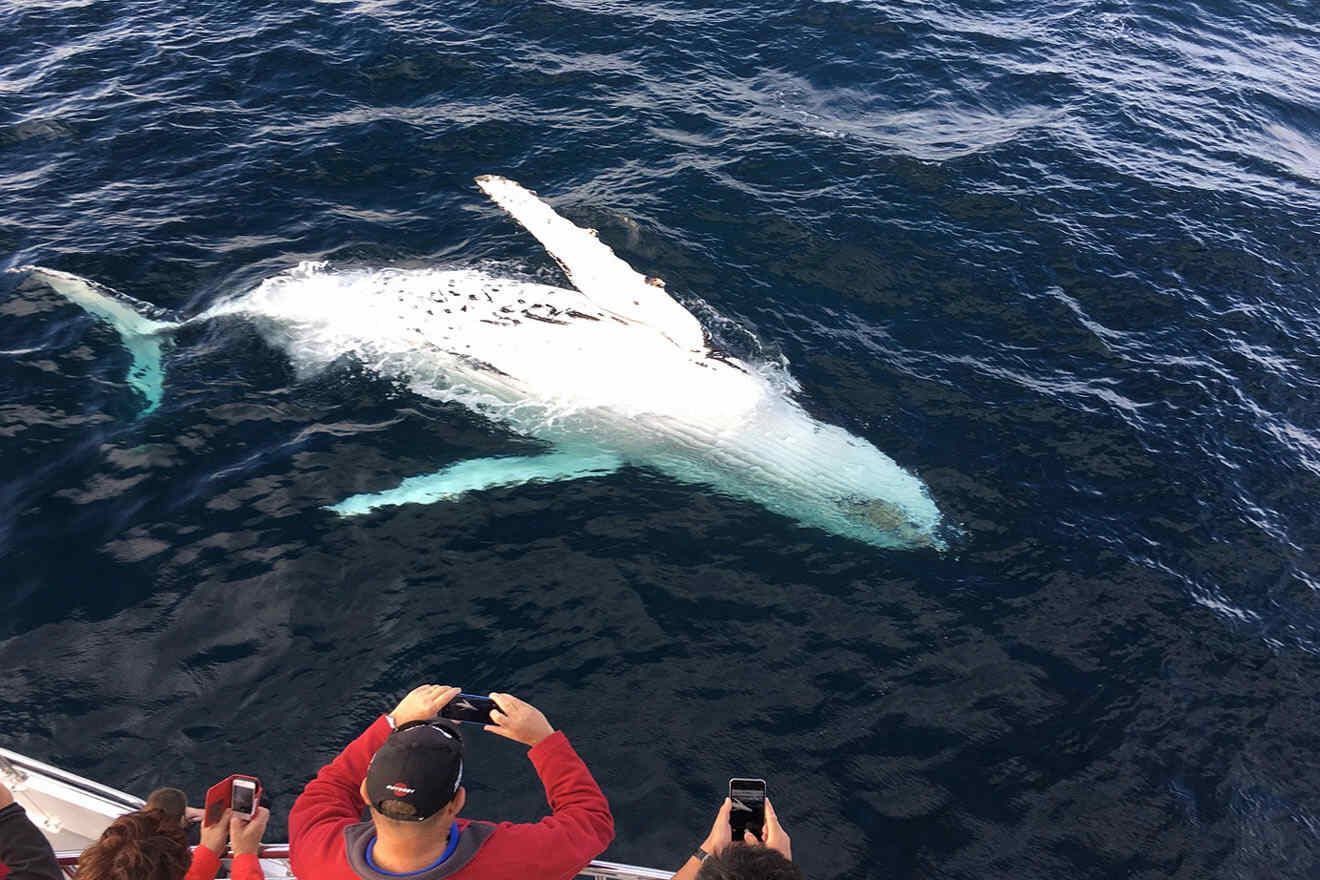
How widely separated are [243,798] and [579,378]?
8.19m

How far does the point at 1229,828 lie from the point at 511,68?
20.1m

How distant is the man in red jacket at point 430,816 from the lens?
4.36 metres

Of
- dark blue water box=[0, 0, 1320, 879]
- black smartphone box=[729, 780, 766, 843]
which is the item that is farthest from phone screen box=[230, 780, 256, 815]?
dark blue water box=[0, 0, 1320, 879]

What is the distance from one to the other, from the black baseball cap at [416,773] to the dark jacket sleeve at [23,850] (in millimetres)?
2339

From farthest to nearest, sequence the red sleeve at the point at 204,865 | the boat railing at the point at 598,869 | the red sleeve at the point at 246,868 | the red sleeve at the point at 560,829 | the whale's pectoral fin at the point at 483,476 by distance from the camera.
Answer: the whale's pectoral fin at the point at 483,476, the boat railing at the point at 598,869, the red sleeve at the point at 204,865, the red sleeve at the point at 246,868, the red sleeve at the point at 560,829

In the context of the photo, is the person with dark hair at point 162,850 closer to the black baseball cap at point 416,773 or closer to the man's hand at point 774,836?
the black baseball cap at point 416,773

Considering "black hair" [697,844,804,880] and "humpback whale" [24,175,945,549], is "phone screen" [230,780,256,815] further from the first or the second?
"humpback whale" [24,175,945,549]

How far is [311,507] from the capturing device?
11594mm

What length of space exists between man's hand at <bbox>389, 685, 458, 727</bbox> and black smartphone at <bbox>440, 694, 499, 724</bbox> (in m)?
0.06

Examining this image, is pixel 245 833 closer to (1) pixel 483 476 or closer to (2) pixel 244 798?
(2) pixel 244 798

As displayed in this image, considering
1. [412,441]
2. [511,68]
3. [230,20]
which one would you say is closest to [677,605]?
[412,441]

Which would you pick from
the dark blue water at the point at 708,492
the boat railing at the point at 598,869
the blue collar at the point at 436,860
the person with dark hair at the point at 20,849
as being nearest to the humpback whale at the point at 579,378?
the dark blue water at the point at 708,492

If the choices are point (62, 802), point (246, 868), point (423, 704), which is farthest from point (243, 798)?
point (62, 802)

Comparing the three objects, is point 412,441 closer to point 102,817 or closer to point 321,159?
point 102,817
